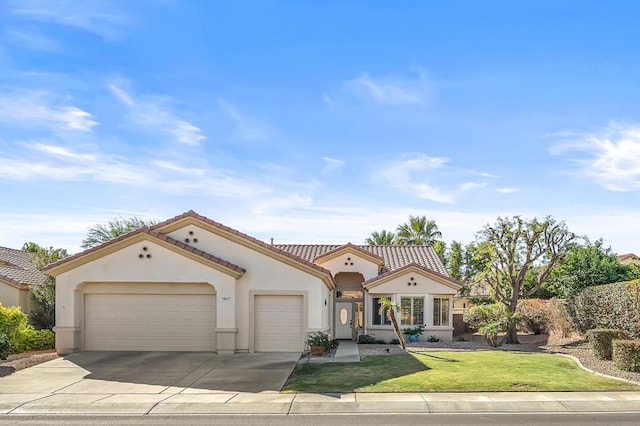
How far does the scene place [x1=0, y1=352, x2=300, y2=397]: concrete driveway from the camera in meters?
15.6

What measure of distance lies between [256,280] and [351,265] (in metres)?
9.42

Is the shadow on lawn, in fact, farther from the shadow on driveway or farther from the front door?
the front door

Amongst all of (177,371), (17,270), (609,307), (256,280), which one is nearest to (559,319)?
(609,307)

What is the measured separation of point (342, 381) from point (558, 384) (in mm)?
5653

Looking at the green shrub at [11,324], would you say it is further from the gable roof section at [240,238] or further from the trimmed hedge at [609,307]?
the trimmed hedge at [609,307]

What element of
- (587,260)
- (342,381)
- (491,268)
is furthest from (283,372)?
(587,260)

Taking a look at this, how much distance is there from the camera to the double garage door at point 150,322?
2197 cm

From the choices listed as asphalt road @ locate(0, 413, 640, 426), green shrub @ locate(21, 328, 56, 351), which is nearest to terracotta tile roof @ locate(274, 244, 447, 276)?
green shrub @ locate(21, 328, 56, 351)

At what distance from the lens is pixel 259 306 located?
888 inches

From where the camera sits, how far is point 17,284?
28844 millimetres

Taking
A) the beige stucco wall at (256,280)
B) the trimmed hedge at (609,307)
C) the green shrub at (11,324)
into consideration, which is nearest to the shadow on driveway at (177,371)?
the beige stucco wall at (256,280)

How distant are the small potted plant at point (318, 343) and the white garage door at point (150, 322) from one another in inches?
143

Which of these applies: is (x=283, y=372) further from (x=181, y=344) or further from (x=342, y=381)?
(x=181, y=344)

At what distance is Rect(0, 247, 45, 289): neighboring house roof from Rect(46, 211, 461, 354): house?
8.73 meters
